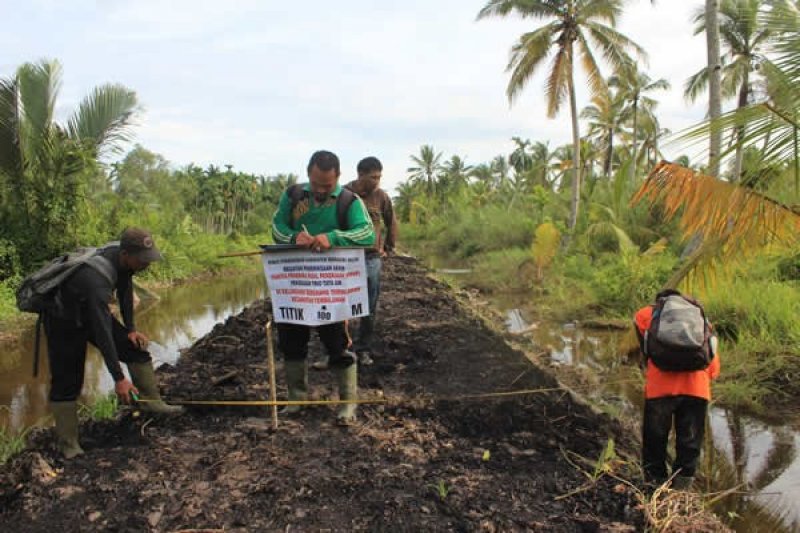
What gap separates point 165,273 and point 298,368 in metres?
16.2

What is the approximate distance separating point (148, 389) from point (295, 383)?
Result: 1.13 m

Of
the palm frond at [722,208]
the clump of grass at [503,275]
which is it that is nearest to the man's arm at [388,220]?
the palm frond at [722,208]

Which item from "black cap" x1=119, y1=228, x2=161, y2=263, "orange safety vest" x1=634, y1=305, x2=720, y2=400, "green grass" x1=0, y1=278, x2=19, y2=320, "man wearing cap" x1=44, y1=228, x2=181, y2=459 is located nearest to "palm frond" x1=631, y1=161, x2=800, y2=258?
"orange safety vest" x1=634, y1=305, x2=720, y2=400

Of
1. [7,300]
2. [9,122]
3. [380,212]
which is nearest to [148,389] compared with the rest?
[380,212]

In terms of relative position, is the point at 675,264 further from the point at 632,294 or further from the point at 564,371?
the point at 564,371

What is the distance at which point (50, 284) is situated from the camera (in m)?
3.38

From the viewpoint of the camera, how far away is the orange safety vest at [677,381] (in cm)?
334

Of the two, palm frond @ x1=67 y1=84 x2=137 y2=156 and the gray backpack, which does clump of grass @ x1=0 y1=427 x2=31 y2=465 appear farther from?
palm frond @ x1=67 y1=84 x2=137 y2=156

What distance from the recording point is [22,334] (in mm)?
10172

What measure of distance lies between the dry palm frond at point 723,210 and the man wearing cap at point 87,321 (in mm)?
3761

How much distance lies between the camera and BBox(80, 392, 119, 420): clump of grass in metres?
4.76

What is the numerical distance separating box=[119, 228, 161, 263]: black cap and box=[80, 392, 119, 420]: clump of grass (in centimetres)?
167

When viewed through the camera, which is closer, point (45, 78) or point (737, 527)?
point (737, 527)

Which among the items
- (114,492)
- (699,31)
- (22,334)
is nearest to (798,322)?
(114,492)
